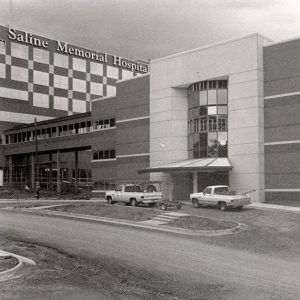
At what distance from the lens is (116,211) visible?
31.9 meters

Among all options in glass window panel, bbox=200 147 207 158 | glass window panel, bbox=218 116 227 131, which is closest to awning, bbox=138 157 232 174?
glass window panel, bbox=200 147 207 158

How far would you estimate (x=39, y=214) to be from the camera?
32.5 meters

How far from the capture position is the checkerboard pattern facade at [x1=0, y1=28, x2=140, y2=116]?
236ft

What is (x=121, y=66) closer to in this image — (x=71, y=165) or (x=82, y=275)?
(x=71, y=165)

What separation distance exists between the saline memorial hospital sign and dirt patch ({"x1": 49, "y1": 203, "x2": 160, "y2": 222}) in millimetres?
44749

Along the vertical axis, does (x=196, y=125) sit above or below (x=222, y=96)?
below

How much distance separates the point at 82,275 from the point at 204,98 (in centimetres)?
3210

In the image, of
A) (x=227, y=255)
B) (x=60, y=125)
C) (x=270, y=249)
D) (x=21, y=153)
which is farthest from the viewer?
(x=21, y=153)

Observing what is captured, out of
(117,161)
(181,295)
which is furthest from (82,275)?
(117,161)

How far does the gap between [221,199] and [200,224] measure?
6924 millimetres

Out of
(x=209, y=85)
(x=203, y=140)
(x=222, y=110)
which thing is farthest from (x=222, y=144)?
(x=209, y=85)

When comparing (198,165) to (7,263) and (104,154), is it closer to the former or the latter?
(104,154)

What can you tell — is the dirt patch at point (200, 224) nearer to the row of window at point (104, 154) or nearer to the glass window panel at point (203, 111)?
the glass window panel at point (203, 111)

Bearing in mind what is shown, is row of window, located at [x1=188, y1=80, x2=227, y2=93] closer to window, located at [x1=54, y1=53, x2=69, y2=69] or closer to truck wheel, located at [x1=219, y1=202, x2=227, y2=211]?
truck wheel, located at [x1=219, y1=202, x2=227, y2=211]
